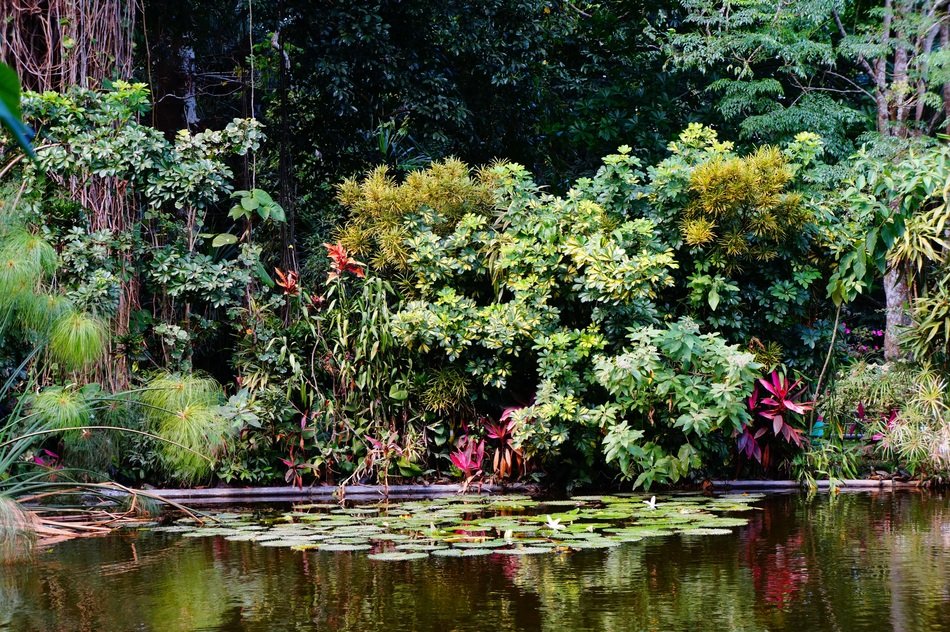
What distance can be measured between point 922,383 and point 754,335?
1.32m

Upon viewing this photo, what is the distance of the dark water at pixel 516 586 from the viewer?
3643 mm

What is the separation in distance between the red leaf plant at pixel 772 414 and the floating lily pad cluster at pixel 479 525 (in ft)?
2.00

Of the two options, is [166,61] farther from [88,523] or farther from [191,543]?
[191,543]

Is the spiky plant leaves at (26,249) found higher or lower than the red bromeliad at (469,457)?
higher

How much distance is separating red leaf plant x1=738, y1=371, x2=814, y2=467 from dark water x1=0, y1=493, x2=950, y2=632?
58.9 inches

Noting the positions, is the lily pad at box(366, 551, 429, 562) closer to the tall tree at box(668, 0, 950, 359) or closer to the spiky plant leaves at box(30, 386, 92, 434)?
the spiky plant leaves at box(30, 386, 92, 434)

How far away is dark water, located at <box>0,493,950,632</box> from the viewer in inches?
143

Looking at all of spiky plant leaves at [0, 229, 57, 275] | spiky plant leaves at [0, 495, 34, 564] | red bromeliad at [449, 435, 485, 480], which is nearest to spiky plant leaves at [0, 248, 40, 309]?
spiky plant leaves at [0, 229, 57, 275]

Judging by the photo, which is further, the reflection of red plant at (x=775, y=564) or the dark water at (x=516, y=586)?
the reflection of red plant at (x=775, y=564)

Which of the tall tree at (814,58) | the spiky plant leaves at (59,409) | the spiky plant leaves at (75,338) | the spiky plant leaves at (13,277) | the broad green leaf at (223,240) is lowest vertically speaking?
the spiky plant leaves at (59,409)

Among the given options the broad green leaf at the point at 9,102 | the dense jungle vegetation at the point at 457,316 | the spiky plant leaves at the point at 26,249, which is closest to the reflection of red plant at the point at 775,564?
the dense jungle vegetation at the point at 457,316

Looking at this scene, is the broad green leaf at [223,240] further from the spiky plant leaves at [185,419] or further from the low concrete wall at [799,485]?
the low concrete wall at [799,485]

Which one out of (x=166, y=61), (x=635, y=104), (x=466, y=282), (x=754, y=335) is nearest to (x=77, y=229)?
(x=466, y=282)

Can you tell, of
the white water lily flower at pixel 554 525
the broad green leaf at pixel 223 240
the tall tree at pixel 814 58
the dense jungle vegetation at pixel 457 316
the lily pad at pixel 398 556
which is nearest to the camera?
the lily pad at pixel 398 556
